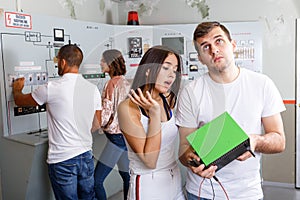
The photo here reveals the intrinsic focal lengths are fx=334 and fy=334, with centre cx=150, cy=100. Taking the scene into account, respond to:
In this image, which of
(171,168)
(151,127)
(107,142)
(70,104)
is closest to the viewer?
(151,127)

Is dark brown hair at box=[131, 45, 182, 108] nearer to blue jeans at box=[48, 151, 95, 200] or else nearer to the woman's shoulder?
the woman's shoulder

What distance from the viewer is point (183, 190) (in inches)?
53.7

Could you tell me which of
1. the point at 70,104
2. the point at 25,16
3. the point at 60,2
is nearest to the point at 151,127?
the point at 70,104

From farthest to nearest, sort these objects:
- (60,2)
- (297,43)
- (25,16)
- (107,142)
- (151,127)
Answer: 1. (297,43)
2. (60,2)
3. (25,16)
4. (107,142)
5. (151,127)

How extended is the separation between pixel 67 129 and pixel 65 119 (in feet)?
0.21

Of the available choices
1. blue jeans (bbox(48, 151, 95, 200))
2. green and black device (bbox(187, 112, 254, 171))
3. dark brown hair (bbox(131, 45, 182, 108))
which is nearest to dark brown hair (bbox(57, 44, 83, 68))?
blue jeans (bbox(48, 151, 95, 200))

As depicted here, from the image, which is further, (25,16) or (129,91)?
(25,16)

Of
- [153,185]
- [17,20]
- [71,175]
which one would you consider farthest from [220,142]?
[17,20]

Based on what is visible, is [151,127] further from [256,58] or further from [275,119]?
[256,58]

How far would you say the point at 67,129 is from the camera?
194cm

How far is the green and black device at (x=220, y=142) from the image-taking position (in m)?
1.05

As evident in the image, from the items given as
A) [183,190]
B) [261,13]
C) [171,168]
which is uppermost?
[261,13]

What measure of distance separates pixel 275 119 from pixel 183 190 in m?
0.46

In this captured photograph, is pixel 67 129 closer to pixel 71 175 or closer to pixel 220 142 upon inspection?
pixel 71 175
